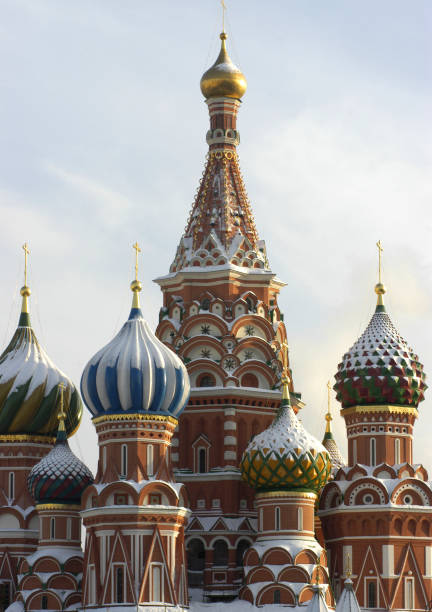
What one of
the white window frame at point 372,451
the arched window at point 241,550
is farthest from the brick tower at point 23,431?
the white window frame at point 372,451

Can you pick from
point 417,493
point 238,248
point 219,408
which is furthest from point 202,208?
point 417,493

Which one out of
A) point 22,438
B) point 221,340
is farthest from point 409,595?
point 22,438

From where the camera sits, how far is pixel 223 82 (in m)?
67.0

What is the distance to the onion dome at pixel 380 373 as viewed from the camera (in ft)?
206

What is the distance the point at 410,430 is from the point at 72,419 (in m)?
11.9

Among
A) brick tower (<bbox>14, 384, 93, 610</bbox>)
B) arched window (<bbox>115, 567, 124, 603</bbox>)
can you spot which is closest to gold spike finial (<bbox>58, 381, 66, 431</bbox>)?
brick tower (<bbox>14, 384, 93, 610</bbox>)

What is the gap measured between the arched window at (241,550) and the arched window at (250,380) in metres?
5.36

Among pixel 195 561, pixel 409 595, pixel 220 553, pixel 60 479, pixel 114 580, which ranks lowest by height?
pixel 409 595

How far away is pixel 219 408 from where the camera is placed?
63.6m

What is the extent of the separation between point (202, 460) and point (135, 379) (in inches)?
229

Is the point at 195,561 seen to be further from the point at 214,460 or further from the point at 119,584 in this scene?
the point at 119,584

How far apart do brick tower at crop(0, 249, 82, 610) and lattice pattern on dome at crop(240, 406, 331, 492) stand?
8.79 metres

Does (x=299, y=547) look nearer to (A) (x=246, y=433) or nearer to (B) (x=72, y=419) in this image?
(A) (x=246, y=433)

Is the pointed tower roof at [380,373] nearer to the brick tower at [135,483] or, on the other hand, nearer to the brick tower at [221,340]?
the brick tower at [221,340]
